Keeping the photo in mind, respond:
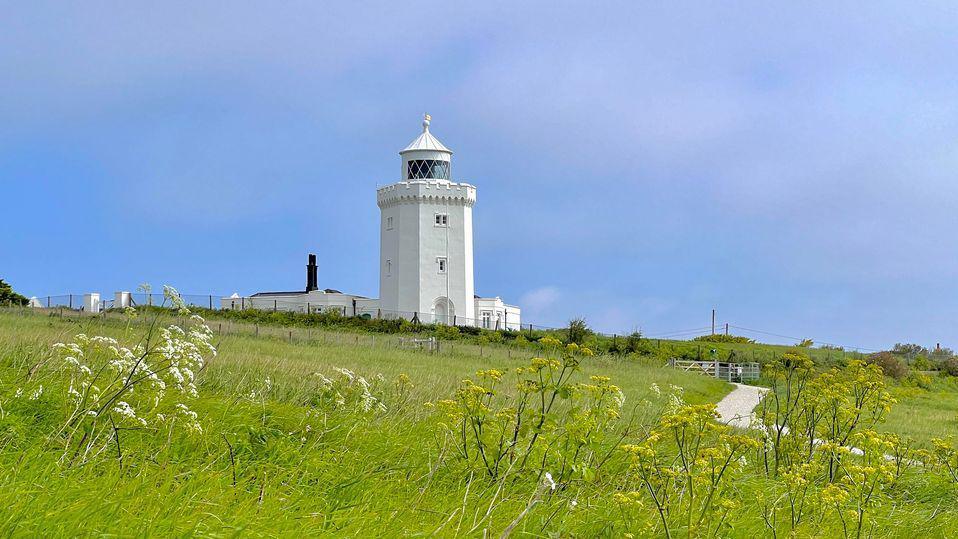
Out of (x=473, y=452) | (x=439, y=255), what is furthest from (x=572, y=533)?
(x=439, y=255)

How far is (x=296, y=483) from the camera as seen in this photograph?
579 cm

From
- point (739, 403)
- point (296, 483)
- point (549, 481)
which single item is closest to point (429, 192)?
point (739, 403)

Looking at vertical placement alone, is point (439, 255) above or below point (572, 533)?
above

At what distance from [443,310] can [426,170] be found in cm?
807

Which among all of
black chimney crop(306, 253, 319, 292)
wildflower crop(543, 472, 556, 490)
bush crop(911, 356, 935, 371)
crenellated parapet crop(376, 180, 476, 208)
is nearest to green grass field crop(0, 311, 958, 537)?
wildflower crop(543, 472, 556, 490)

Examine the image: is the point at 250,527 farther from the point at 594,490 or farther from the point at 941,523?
the point at 941,523

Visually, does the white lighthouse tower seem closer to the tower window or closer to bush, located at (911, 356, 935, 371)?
the tower window

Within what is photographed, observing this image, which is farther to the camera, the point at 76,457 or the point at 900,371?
the point at 900,371

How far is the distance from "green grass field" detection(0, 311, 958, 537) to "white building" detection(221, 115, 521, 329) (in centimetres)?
3975

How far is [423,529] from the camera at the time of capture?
491 centimetres

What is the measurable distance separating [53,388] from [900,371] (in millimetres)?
41727

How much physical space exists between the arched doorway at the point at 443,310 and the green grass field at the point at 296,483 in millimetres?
39731

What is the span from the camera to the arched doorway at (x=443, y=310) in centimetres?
4953

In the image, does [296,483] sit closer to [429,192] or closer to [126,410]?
[126,410]
